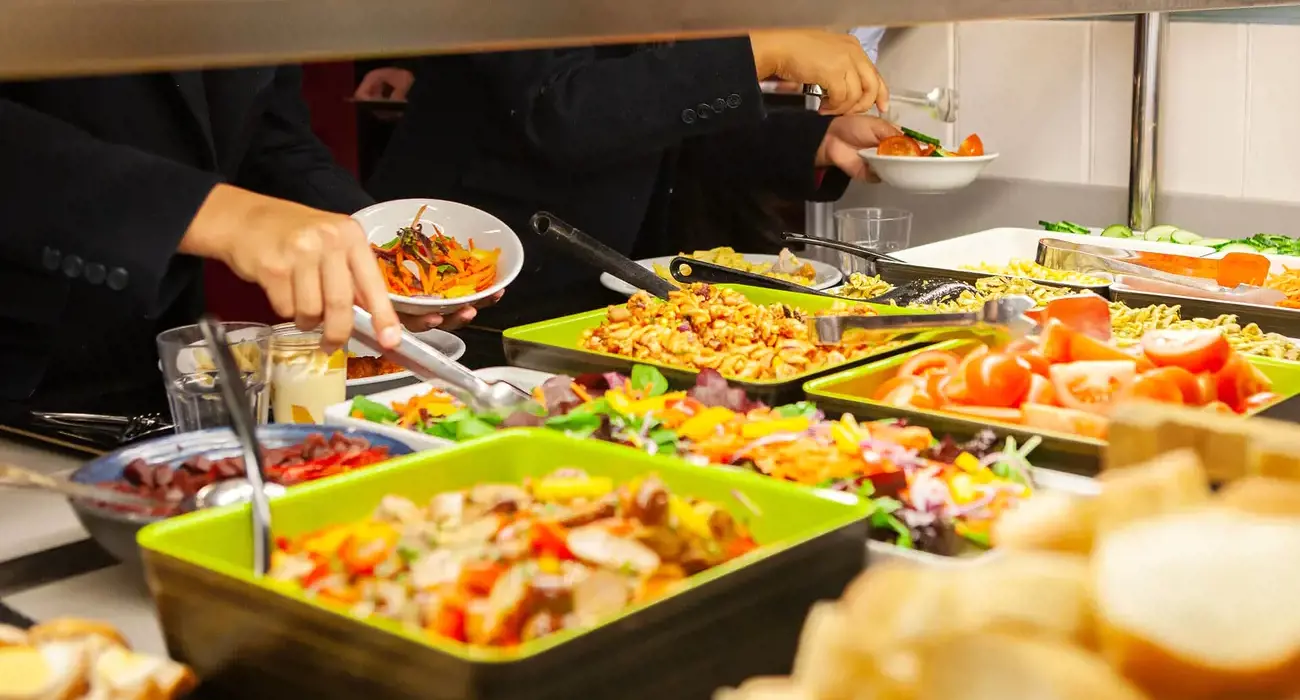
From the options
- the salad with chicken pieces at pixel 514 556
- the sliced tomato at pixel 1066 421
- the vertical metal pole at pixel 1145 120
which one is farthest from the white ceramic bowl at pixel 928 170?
the salad with chicken pieces at pixel 514 556

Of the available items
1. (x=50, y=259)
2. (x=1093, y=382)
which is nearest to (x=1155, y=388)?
(x=1093, y=382)

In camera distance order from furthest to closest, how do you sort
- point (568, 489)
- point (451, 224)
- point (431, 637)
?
point (451, 224)
point (568, 489)
point (431, 637)

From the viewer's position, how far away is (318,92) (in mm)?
5598

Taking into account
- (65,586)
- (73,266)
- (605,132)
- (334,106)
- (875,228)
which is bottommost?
(65,586)

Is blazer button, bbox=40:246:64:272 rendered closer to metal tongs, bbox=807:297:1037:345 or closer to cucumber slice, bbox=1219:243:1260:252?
metal tongs, bbox=807:297:1037:345

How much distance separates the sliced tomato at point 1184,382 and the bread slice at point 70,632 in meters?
0.95

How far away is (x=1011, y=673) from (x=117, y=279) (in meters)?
1.24

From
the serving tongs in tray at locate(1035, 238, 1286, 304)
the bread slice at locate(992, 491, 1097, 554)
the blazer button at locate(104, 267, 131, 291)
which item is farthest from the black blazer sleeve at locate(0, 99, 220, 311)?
the serving tongs in tray at locate(1035, 238, 1286, 304)

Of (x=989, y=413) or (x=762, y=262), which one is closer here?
(x=989, y=413)

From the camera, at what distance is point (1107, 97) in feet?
9.98

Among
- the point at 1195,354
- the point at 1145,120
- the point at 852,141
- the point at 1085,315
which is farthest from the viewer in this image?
the point at 852,141

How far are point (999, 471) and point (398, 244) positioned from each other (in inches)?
42.9

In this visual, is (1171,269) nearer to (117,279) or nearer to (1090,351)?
(1090,351)

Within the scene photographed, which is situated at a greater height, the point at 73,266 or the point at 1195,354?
the point at 73,266
